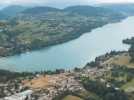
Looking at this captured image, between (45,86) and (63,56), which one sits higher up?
(45,86)

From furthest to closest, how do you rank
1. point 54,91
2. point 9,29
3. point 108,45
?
point 9,29 < point 108,45 < point 54,91

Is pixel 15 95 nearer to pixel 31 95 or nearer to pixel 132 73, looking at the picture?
pixel 31 95

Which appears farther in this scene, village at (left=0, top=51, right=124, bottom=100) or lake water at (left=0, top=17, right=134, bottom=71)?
lake water at (left=0, top=17, right=134, bottom=71)

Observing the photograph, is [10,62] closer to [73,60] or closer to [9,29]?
[73,60]

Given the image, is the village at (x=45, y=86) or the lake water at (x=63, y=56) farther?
the lake water at (x=63, y=56)

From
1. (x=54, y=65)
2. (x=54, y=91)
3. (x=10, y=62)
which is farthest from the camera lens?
(x=10, y=62)

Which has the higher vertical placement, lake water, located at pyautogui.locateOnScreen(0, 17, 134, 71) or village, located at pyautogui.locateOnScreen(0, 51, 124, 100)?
village, located at pyautogui.locateOnScreen(0, 51, 124, 100)

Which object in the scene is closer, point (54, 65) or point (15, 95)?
point (15, 95)

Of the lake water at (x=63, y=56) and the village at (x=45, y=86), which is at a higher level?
the village at (x=45, y=86)

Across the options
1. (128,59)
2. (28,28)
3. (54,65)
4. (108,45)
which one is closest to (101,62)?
(128,59)

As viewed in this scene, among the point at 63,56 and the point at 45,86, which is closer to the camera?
the point at 45,86
